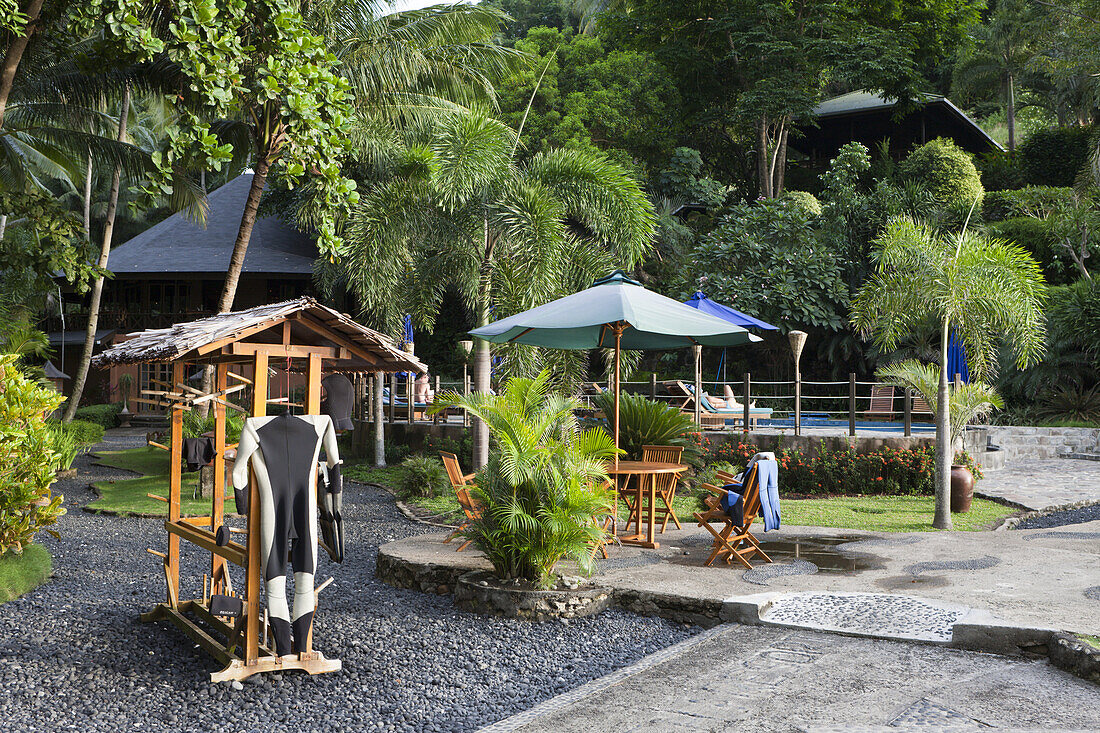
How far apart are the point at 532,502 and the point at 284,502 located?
6.45ft

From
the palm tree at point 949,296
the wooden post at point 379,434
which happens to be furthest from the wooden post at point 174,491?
the wooden post at point 379,434

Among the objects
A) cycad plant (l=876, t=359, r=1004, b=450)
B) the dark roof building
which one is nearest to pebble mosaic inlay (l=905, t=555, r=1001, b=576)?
cycad plant (l=876, t=359, r=1004, b=450)

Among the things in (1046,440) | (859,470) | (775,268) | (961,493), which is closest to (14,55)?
(859,470)

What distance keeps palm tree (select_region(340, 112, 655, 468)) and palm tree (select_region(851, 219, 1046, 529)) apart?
401 cm

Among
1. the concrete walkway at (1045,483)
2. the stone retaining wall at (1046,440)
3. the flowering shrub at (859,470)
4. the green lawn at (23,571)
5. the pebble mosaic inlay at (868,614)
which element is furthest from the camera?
the stone retaining wall at (1046,440)

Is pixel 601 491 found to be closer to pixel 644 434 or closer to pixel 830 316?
pixel 644 434

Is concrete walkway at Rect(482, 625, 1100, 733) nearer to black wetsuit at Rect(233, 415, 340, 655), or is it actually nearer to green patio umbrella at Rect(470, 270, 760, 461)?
black wetsuit at Rect(233, 415, 340, 655)

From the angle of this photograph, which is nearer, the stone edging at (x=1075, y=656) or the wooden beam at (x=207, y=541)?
the stone edging at (x=1075, y=656)

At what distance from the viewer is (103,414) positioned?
2725cm

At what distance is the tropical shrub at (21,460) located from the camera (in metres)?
6.93

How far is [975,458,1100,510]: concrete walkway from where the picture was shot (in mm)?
11461

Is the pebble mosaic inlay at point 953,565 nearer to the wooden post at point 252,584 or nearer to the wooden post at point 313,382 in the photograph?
the wooden post at point 313,382

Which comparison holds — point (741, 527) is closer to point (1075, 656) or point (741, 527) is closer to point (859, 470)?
point (1075, 656)

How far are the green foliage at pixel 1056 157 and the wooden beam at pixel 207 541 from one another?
2685 centimetres
